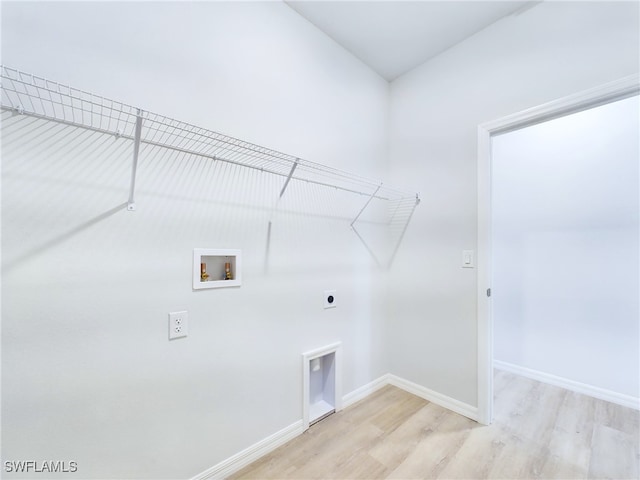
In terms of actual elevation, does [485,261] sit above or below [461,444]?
above

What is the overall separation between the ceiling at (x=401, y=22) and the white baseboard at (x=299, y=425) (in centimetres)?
267

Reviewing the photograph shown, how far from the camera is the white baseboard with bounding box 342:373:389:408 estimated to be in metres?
2.01

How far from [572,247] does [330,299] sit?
2257mm

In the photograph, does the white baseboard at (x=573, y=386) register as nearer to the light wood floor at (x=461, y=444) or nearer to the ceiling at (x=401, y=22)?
the light wood floor at (x=461, y=444)

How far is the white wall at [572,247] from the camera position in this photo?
6.98ft

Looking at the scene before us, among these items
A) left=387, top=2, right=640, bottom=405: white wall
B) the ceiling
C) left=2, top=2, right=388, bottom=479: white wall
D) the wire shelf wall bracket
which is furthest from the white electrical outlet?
the ceiling

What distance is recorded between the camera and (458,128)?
2020mm

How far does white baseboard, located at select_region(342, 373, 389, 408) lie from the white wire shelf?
157cm

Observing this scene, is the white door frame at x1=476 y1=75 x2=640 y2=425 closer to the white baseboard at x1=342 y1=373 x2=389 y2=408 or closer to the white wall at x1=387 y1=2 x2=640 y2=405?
the white wall at x1=387 y1=2 x2=640 y2=405

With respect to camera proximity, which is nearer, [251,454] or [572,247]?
[251,454]

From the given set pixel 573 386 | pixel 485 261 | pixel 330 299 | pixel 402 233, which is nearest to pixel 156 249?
pixel 330 299
